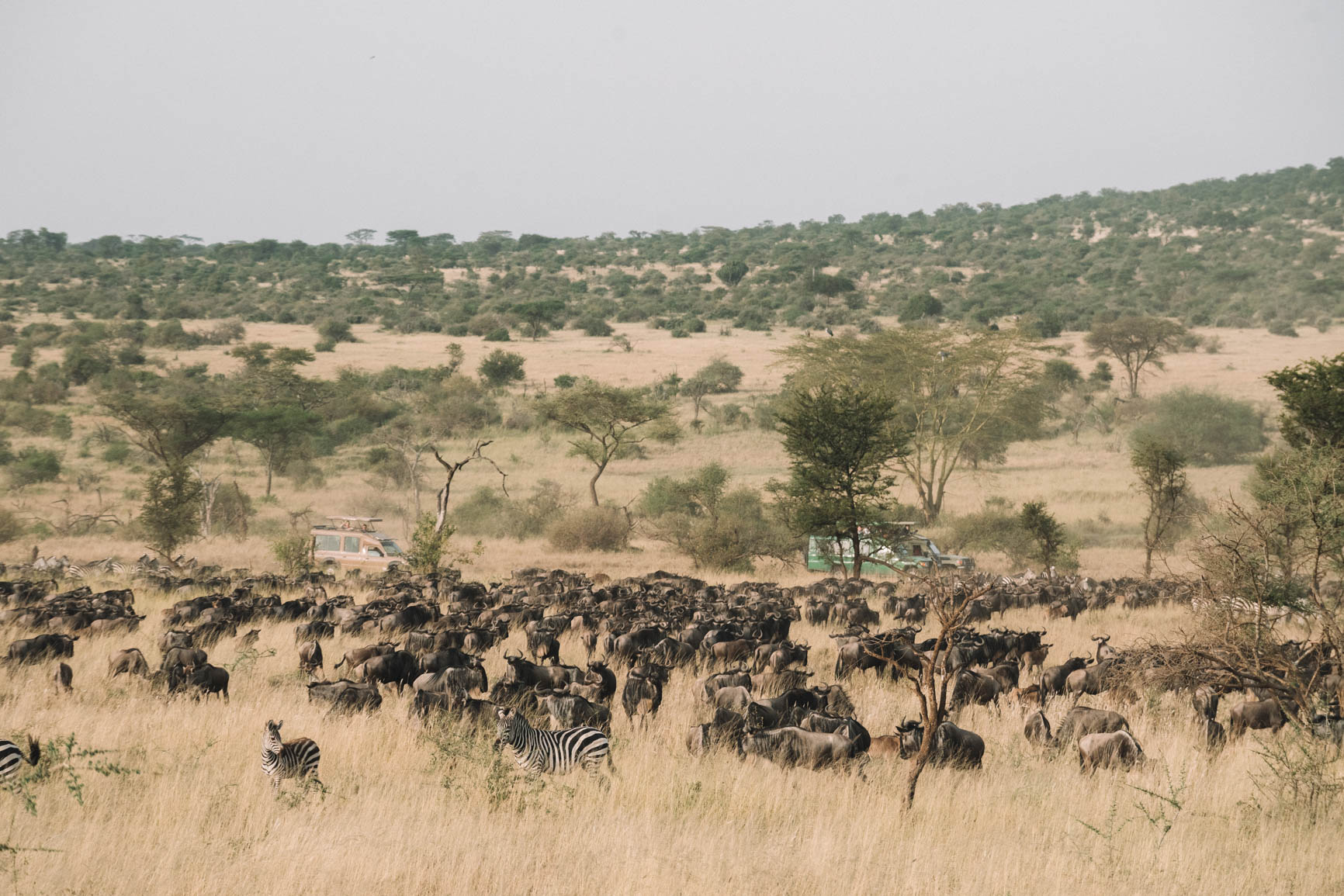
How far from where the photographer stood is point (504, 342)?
80.6 m

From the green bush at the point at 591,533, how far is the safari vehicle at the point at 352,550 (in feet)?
26.0

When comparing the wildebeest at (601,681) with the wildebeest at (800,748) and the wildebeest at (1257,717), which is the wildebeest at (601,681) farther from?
the wildebeest at (1257,717)

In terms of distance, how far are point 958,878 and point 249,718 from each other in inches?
269

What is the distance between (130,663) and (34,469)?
1393 inches

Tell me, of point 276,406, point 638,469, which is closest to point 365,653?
point 638,469

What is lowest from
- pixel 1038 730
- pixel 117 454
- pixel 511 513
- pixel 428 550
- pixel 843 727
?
pixel 511 513

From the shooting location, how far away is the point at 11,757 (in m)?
7.64

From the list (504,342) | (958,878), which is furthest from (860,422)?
(504,342)

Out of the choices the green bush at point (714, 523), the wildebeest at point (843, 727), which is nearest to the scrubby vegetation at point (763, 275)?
the green bush at point (714, 523)

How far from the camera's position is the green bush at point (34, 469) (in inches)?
1599

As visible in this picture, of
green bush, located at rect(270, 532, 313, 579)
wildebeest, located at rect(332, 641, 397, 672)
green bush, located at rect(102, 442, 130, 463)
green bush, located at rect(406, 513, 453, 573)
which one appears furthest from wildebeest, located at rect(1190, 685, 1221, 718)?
green bush, located at rect(102, 442, 130, 463)

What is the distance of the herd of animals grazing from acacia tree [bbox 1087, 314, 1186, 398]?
42850mm

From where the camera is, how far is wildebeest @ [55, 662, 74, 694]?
11.0 m

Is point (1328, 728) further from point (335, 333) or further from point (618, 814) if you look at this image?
point (335, 333)
